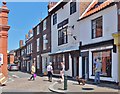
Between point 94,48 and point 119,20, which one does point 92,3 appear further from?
point 119,20

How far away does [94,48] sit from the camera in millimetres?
21078

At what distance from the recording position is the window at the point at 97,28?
20.8m

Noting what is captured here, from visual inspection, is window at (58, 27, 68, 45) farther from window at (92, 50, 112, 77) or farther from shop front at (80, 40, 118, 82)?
window at (92, 50, 112, 77)

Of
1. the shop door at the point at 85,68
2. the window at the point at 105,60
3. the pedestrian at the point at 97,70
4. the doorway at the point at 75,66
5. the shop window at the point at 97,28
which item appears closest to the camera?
Answer: the pedestrian at the point at 97,70

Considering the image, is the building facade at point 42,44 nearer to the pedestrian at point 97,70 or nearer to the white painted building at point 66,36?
the white painted building at point 66,36

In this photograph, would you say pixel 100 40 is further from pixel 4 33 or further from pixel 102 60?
pixel 4 33

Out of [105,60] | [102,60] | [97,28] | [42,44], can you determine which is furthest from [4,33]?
[42,44]

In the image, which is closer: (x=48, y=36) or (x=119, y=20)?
(x=119, y=20)

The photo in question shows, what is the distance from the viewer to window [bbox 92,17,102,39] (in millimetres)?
20844

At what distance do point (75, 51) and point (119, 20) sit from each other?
8211 mm

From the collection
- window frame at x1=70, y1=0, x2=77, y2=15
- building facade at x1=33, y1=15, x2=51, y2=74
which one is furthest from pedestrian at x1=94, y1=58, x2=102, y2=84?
building facade at x1=33, y1=15, x2=51, y2=74

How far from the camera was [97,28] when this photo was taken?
70.1ft

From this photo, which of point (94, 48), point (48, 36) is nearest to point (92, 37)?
point (94, 48)

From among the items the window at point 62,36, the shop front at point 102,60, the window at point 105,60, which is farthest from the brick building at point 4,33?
the window at point 62,36
